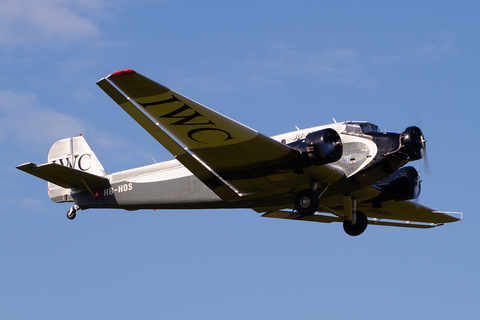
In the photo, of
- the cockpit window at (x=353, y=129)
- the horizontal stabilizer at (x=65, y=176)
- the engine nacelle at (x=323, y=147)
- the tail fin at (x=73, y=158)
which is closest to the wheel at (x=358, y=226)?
the cockpit window at (x=353, y=129)

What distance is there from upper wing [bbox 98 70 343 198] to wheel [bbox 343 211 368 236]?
11.6 ft

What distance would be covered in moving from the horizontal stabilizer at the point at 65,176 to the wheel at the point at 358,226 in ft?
30.2

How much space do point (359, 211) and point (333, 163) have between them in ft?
11.6

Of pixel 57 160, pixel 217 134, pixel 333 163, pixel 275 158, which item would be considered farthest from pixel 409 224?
pixel 57 160

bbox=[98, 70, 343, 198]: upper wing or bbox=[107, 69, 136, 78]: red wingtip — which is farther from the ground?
bbox=[107, 69, 136, 78]: red wingtip

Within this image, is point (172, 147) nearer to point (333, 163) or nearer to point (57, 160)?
point (333, 163)

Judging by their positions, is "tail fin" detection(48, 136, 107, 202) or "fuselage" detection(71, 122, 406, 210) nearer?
"fuselage" detection(71, 122, 406, 210)

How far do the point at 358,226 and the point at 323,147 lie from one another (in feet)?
18.0

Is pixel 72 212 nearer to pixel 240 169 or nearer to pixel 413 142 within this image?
pixel 240 169

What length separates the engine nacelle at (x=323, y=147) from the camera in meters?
17.8

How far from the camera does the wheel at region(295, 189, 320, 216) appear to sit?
61.1ft

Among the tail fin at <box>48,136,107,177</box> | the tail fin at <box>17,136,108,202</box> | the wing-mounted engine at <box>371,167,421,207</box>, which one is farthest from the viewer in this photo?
the tail fin at <box>48,136,107,177</box>

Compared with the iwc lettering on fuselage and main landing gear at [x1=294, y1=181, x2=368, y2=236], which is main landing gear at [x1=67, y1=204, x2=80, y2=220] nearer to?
the iwc lettering on fuselage

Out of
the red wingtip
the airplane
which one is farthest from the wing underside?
the red wingtip
